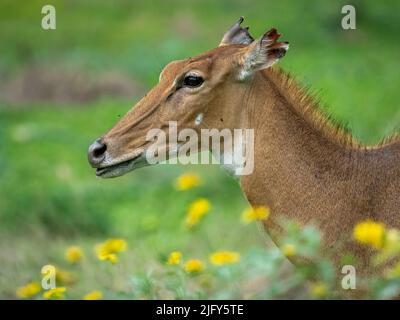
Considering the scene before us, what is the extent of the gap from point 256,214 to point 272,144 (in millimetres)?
589

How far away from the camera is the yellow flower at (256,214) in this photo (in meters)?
5.72

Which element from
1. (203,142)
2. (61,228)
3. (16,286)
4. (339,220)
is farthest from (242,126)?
(61,228)

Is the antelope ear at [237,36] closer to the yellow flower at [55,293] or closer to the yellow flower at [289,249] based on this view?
the yellow flower at [55,293]

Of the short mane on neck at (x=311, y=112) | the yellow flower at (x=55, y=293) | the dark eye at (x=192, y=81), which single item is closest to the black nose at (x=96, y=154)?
the dark eye at (x=192, y=81)

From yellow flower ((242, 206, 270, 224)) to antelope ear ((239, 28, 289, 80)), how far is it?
32.3 inches

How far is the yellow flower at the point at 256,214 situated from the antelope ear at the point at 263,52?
82cm

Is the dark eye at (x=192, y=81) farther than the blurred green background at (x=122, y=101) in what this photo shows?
No

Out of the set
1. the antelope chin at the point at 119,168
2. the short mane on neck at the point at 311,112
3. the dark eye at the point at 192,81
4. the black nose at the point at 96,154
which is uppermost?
the dark eye at the point at 192,81

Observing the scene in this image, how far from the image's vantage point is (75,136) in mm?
13938

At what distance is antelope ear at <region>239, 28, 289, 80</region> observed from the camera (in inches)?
242
